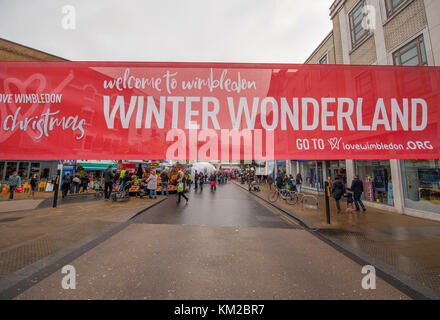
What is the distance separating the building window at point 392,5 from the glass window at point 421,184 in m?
7.19

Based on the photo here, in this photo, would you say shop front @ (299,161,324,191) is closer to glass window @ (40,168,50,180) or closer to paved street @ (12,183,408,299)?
paved street @ (12,183,408,299)

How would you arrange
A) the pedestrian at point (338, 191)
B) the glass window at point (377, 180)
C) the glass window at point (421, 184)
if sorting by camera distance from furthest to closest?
the glass window at point (377, 180), the pedestrian at point (338, 191), the glass window at point (421, 184)

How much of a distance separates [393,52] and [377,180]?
637 cm

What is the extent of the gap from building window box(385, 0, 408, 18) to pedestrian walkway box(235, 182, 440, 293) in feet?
31.4

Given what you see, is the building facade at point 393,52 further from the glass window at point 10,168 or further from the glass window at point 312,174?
the glass window at point 10,168

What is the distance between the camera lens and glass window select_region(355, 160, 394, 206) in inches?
343

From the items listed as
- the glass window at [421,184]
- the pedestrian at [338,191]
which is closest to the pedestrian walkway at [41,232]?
the pedestrian at [338,191]

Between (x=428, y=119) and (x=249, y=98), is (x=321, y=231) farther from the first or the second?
(x=249, y=98)

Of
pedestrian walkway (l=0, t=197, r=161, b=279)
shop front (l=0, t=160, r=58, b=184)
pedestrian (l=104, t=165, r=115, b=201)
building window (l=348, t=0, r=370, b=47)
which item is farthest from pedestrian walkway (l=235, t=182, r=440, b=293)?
shop front (l=0, t=160, r=58, b=184)

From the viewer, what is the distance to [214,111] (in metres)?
3.04

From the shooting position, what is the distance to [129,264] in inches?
125

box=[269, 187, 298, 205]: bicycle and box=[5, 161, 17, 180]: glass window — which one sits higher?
box=[5, 161, 17, 180]: glass window

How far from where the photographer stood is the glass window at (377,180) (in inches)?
343
